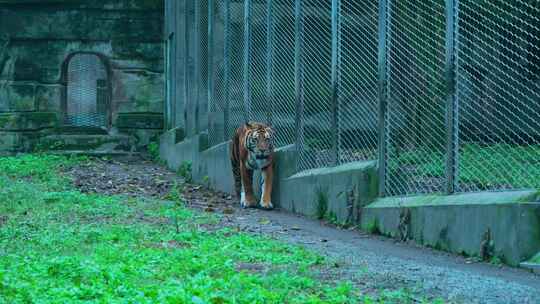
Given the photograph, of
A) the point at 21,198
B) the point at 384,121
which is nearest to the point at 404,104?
the point at 384,121

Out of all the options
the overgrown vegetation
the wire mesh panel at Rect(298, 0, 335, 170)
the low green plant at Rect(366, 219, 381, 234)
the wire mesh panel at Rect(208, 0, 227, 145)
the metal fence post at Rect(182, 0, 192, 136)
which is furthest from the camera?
the overgrown vegetation

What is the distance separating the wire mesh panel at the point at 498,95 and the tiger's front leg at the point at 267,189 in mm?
4542

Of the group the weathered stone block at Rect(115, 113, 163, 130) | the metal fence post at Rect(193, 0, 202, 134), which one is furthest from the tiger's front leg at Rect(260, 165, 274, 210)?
the weathered stone block at Rect(115, 113, 163, 130)

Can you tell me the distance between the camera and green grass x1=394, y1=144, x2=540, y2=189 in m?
6.86

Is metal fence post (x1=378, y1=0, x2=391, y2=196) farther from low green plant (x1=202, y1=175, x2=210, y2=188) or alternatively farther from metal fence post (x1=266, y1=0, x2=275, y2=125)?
low green plant (x1=202, y1=175, x2=210, y2=188)

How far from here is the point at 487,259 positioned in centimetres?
693

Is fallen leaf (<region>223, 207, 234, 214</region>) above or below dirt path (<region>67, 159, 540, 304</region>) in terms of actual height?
above

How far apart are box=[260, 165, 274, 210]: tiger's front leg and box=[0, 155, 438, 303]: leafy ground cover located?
4.40ft

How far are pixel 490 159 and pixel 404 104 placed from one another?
1.61m

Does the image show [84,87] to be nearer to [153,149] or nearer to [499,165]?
[153,149]

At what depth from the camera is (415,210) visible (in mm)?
8055

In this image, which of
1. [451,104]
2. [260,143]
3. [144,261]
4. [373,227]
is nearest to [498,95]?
[451,104]

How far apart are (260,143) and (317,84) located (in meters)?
1.51

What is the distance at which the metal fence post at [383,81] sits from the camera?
879 cm
